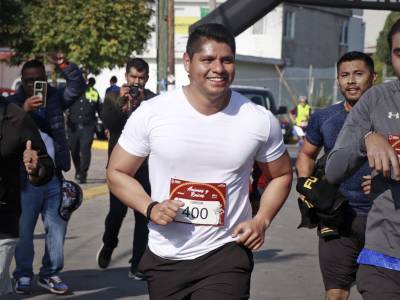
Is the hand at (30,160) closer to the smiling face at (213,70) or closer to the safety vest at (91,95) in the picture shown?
the smiling face at (213,70)

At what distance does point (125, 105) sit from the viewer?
27.8ft

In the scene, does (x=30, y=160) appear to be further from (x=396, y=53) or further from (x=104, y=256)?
(x=104, y=256)

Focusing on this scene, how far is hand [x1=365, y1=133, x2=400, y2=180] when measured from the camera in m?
3.94

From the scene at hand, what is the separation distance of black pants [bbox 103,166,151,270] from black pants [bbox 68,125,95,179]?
308 inches

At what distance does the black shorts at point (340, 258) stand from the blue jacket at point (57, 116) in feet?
9.04

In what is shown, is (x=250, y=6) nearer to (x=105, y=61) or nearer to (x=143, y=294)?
(x=143, y=294)

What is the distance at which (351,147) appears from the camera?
14.0 feet

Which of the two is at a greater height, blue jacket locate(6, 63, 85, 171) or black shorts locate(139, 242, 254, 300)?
blue jacket locate(6, 63, 85, 171)

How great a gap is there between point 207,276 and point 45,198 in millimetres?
3515

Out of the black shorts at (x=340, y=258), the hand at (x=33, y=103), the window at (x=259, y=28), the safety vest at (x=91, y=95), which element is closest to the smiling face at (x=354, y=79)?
the black shorts at (x=340, y=258)

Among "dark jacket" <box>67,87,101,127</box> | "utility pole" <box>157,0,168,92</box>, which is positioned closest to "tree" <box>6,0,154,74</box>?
"utility pole" <box>157,0,168,92</box>

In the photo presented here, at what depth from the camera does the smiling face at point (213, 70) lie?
4719 millimetres

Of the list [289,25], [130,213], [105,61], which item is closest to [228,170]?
[130,213]

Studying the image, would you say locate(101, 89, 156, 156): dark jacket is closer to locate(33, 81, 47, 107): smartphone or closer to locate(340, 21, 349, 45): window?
locate(33, 81, 47, 107): smartphone
